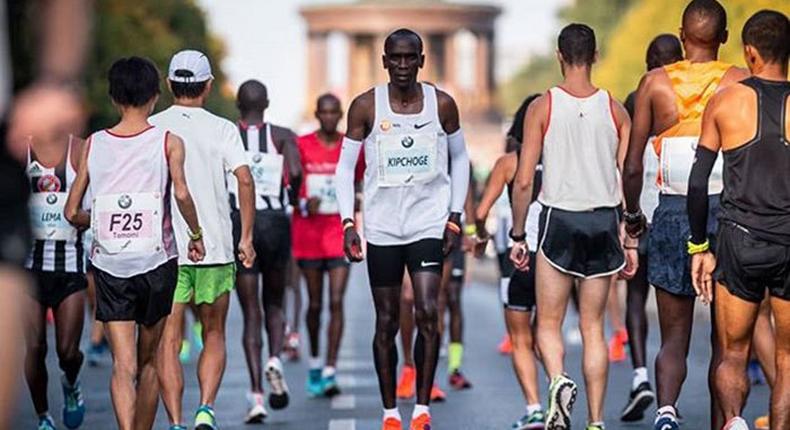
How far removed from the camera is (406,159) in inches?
485

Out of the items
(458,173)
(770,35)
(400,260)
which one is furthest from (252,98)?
(770,35)

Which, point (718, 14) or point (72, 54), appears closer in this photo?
point (72, 54)

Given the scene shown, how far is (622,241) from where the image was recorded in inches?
496

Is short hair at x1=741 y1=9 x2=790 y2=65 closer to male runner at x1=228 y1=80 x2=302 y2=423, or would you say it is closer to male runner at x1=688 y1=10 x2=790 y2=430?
male runner at x1=688 y1=10 x2=790 y2=430

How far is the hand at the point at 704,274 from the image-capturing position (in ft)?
33.4

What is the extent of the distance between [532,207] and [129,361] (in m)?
3.47

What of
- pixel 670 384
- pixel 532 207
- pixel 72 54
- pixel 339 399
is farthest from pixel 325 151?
pixel 72 54

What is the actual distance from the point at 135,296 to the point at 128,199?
1.46 ft

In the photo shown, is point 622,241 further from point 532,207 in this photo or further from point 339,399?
point 339,399

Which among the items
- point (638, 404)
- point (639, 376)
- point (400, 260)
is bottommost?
point (638, 404)

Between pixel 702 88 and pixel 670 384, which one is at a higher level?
pixel 702 88

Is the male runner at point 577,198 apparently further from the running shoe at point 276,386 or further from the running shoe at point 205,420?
the running shoe at point 276,386

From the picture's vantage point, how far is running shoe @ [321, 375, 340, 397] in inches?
636

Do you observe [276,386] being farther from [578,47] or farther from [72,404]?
[578,47]
